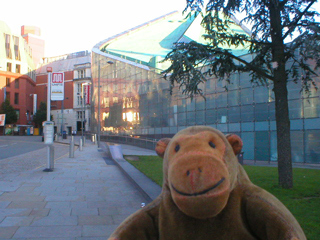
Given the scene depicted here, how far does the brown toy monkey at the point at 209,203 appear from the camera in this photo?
74.2 inches

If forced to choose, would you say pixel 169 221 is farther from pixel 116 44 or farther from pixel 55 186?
pixel 116 44

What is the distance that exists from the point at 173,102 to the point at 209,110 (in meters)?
4.93

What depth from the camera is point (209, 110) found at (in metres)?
25.9

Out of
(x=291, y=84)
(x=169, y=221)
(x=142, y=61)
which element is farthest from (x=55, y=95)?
(x=142, y=61)

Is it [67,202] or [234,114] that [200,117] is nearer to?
[234,114]

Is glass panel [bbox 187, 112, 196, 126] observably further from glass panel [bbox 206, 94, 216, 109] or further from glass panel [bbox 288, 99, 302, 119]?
glass panel [bbox 288, 99, 302, 119]

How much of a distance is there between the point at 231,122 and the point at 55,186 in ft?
56.5

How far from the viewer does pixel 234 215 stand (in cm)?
209

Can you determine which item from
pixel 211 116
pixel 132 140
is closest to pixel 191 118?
pixel 211 116

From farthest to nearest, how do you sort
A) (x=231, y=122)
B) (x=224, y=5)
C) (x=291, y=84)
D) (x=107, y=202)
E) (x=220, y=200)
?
1. (x=231, y=122)
2. (x=291, y=84)
3. (x=224, y=5)
4. (x=107, y=202)
5. (x=220, y=200)

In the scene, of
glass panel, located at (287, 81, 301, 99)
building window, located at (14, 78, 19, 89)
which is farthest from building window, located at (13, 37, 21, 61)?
glass panel, located at (287, 81, 301, 99)

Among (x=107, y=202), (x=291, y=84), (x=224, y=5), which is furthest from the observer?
(x=291, y=84)

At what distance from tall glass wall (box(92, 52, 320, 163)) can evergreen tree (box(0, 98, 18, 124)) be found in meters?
30.4

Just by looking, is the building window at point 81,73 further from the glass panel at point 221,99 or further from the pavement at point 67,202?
the pavement at point 67,202
